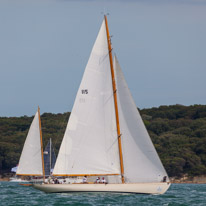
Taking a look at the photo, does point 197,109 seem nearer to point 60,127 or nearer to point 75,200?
point 60,127

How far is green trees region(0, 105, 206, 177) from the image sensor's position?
343 feet

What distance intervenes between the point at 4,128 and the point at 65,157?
9874cm

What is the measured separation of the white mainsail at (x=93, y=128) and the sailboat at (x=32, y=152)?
25.0 m

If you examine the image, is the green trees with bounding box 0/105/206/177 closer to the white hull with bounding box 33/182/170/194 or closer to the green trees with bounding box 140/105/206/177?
the green trees with bounding box 140/105/206/177

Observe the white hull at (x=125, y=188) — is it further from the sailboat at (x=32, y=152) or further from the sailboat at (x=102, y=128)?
the sailboat at (x=32, y=152)

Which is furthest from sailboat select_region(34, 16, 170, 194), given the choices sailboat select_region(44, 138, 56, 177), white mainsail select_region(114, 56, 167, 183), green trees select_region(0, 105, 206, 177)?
green trees select_region(0, 105, 206, 177)

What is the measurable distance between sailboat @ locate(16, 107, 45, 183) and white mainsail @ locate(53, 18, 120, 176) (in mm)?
25004

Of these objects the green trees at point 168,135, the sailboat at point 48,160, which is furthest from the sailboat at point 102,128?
the green trees at point 168,135

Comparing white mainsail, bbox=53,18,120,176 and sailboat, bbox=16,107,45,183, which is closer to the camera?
white mainsail, bbox=53,18,120,176

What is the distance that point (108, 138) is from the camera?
44344 millimetres

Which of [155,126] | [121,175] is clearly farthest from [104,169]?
[155,126]

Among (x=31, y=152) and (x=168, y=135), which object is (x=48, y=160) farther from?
(x=168, y=135)

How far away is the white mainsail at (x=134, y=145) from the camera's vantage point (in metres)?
43.1

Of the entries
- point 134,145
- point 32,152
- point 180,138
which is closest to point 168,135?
point 180,138
